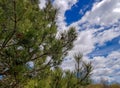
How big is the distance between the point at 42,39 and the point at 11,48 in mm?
814

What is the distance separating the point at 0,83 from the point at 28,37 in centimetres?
149

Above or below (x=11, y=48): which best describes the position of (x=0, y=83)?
below

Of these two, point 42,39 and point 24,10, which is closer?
point 24,10

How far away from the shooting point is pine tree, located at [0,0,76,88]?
5137 millimetres

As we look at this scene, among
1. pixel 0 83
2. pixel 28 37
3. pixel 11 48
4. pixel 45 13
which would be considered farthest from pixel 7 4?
pixel 45 13

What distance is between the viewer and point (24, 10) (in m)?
5.07

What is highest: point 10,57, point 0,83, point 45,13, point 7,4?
point 45,13

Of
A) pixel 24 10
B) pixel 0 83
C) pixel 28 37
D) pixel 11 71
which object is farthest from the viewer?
pixel 0 83

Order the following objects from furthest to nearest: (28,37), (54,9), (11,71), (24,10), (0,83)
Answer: (54,9) < (0,83) < (11,71) < (28,37) < (24,10)

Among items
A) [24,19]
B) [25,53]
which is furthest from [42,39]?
[24,19]

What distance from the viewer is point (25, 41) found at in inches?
229

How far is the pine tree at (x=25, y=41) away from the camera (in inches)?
202

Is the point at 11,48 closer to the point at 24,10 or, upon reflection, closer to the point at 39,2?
the point at 24,10

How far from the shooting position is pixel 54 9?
25.1 ft
